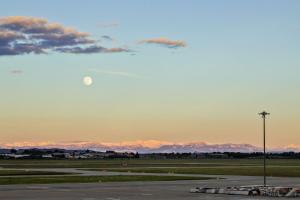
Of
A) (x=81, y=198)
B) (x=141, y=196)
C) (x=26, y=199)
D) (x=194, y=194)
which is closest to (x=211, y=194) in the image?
(x=194, y=194)

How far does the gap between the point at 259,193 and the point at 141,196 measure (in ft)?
28.2

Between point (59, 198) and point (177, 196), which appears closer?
point (59, 198)

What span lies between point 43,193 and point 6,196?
12.1 feet

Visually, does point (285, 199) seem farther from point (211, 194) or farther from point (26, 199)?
point (26, 199)

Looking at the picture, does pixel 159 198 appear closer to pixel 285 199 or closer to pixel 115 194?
pixel 115 194

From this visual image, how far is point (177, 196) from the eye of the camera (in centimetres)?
4388

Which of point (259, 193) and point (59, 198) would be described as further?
point (259, 193)

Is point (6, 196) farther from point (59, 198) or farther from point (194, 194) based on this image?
point (194, 194)

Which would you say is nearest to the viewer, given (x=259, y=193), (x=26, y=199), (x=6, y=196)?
(x=26, y=199)

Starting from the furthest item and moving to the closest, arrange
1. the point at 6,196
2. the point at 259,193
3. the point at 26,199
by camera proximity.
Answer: the point at 259,193, the point at 6,196, the point at 26,199

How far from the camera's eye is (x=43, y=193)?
150 feet

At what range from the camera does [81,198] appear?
134ft

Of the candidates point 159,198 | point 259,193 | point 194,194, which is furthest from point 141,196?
point 259,193

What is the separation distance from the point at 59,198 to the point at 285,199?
14211 millimetres
